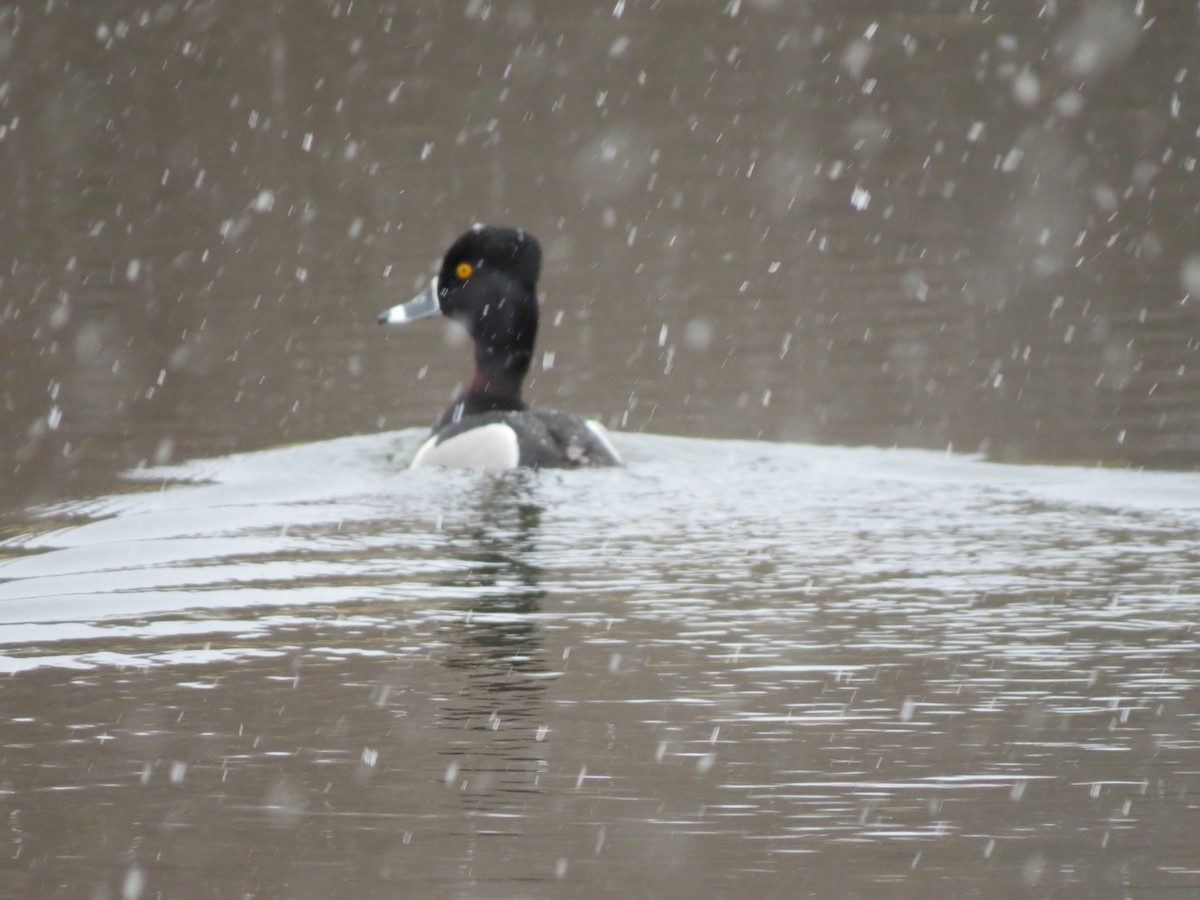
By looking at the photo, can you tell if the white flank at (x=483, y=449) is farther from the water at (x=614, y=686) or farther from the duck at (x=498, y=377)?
the water at (x=614, y=686)

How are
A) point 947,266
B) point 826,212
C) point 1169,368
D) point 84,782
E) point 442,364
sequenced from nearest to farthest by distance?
point 84,782 < point 1169,368 < point 442,364 < point 947,266 < point 826,212

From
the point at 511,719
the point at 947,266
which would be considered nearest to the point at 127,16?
the point at 947,266

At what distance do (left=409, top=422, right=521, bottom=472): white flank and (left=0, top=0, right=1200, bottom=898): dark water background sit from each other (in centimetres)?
28

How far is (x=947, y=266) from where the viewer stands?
16.0 m

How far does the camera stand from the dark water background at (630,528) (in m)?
4.68

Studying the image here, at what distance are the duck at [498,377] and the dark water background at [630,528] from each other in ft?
1.12

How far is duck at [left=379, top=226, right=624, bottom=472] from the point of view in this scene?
944 cm

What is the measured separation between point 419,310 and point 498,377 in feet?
3.14

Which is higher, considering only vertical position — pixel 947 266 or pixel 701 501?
pixel 947 266

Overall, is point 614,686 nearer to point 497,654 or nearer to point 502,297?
point 497,654

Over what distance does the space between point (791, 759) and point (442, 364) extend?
9083 mm

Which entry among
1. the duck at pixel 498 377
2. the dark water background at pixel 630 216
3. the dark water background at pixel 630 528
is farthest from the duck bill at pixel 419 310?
the dark water background at pixel 630 216

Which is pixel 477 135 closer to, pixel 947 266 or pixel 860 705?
pixel 947 266

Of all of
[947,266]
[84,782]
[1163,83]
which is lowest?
[84,782]
